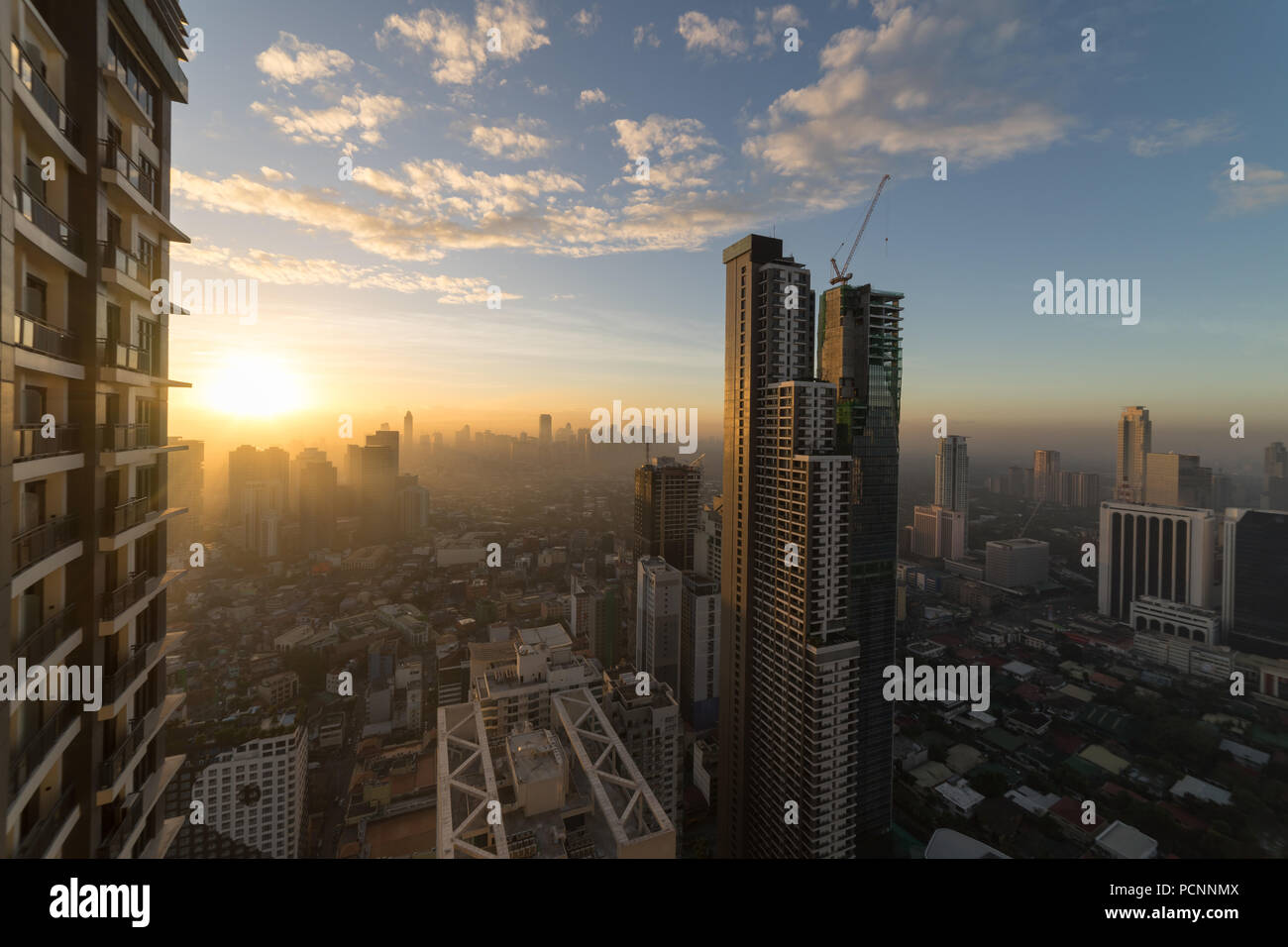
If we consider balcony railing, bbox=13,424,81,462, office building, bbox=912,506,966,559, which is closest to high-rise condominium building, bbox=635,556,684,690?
balcony railing, bbox=13,424,81,462

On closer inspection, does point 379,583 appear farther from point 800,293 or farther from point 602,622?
point 800,293

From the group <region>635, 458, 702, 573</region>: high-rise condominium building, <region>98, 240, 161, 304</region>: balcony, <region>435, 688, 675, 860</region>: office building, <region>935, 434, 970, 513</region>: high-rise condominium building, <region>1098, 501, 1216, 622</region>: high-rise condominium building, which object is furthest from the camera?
<region>935, 434, 970, 513</region>: high-rise condominium building

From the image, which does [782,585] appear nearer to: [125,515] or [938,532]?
[125,515]

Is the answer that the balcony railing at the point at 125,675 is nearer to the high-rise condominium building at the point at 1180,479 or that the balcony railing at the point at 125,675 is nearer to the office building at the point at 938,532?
the high-rise condominium building at the point at 1180,479

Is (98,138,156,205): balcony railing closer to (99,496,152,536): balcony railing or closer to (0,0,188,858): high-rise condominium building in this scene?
(0,0,188,858): high-rise condominium building

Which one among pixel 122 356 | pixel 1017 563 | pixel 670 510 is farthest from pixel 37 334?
pixel 1017 563
